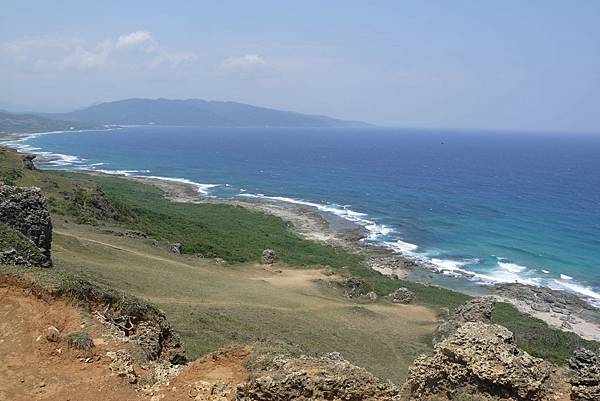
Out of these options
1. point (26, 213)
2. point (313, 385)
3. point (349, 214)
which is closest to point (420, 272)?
point (349, 214)

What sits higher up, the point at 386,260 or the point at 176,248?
the point at 176,248

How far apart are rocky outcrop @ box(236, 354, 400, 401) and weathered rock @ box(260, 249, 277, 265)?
50.5 meters

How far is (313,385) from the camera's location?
1377 centimetres

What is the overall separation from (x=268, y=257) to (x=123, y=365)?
5027 cm

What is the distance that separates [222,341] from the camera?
2748cm

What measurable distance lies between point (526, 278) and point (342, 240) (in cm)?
2998

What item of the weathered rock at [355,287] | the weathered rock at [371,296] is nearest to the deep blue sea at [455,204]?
the weathered rock at [355,287]

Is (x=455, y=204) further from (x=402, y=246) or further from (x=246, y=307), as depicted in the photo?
(x=246, y=307)

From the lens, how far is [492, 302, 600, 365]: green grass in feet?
135

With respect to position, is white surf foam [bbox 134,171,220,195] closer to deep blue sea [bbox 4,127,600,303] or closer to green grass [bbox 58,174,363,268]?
deep blue sea [bbox 4,127,600,303]

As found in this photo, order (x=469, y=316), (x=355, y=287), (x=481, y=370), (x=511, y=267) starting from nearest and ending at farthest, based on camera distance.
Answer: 1. (x=481, y=370)
2. (x=469, y=316)
3. (x=355, y=287)
4. (x=511, y=267)

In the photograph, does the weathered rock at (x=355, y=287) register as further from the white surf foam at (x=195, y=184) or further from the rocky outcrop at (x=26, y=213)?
the white surf foam at (x=195, y=184)

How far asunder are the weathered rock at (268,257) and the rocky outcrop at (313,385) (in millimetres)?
50495

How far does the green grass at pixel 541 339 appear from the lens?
4121cm
